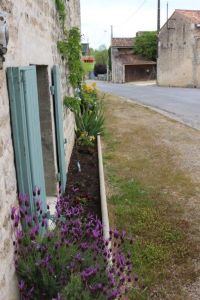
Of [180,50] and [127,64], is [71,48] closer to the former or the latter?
[180,50]

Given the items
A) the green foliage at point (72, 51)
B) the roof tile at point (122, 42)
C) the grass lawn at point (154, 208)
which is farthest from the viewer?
the roof tile at point (122, 42)

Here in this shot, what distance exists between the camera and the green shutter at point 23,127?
288cm

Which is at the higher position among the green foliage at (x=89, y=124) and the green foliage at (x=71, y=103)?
the green foliage at (x=71, y=103)

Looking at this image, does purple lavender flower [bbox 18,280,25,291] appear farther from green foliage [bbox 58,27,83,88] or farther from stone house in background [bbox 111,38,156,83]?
stone house in background [bbox 111,38,156,83]

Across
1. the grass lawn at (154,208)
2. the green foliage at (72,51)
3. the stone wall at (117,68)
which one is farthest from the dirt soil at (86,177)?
the stone wall at (117,68)

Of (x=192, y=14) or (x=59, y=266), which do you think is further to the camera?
(x=192, y=14)

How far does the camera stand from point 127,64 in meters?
48.3

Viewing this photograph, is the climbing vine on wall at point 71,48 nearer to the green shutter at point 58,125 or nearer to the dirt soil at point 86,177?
the green shutter at point 58,125

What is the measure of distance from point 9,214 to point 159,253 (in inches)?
86.7

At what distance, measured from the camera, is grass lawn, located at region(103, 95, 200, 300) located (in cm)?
389

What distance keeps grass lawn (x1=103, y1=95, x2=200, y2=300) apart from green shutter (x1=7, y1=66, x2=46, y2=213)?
1552 millimetres

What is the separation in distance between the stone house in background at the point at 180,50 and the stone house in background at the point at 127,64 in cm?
1046

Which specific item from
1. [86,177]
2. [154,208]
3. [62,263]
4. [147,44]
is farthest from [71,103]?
[147,44]

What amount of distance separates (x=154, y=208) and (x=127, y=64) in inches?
1749
